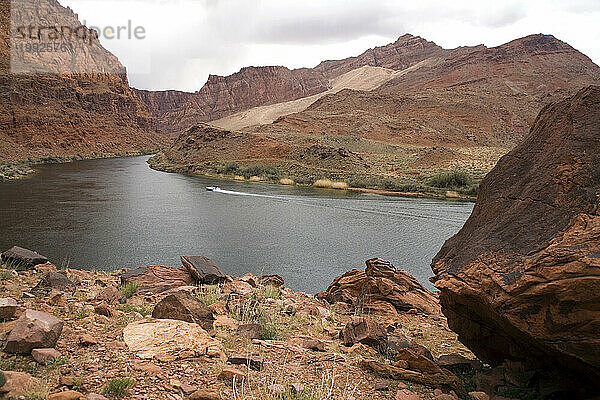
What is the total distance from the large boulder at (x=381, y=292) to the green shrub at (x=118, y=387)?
4750mm

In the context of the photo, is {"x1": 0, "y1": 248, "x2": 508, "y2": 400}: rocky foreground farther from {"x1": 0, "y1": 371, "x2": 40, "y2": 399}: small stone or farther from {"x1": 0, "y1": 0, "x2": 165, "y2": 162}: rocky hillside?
{"x1": 0, "y1": 0, "x2": 165, "y2": 162}: rocky hillside

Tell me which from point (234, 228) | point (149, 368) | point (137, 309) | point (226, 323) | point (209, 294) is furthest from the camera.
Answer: point (234, 228)

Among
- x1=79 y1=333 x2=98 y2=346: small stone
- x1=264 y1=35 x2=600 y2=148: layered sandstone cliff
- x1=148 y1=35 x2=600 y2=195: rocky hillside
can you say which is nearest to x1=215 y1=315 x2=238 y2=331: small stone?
x1=79 y1=333 x2=98 y2=346: small stone

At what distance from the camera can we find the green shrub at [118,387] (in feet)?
10.9

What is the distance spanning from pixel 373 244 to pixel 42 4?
399 ft

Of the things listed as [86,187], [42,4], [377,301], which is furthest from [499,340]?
[42,4]

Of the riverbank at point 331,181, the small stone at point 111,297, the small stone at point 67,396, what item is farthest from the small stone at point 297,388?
the riverbank at point 331,181

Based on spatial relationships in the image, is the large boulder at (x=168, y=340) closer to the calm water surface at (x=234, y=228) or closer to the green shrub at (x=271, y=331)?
the green shrub at (x=271, y=331)

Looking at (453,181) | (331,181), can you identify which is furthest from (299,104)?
(453,181)

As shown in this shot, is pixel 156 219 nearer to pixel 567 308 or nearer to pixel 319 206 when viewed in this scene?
pixel 319 206

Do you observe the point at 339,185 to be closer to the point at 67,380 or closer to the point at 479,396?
the point at 479,396

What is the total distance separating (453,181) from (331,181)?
7.99 metres

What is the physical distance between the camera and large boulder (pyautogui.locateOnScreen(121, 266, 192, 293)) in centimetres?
793

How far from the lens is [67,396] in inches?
123
